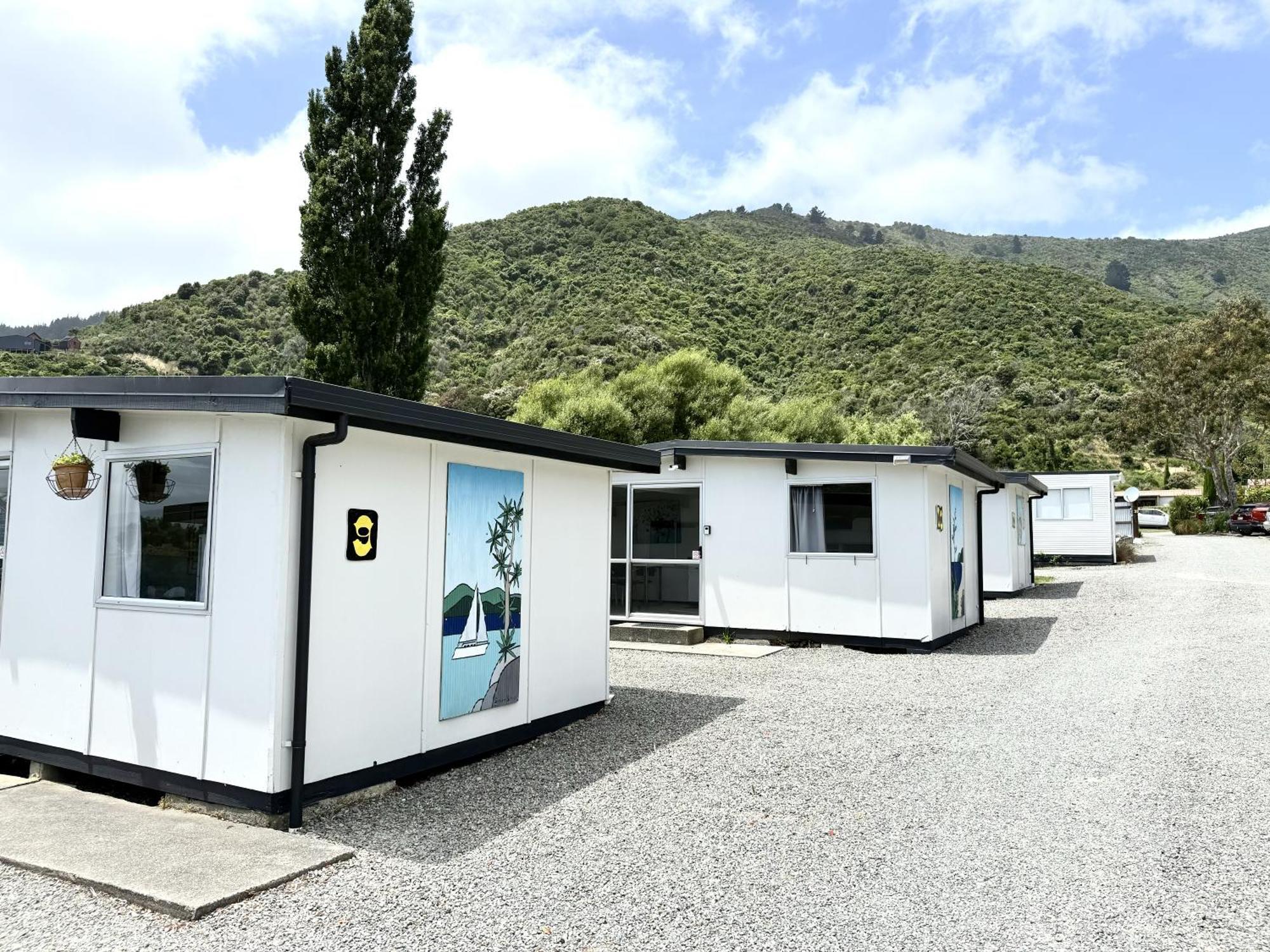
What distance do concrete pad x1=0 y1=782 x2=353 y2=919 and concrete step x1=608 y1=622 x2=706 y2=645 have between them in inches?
270

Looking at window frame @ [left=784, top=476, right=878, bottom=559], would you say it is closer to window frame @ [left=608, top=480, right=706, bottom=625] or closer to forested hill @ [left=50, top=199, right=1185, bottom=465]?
window frame @ [left=608, top=480, right=706, bottom=625]

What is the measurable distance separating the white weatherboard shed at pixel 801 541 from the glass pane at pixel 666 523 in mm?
17

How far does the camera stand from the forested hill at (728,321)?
127ft

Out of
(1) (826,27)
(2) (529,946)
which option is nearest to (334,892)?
(2) (529,946)

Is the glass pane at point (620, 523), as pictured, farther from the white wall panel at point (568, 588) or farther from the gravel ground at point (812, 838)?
the white wall panel at point (568, 588)

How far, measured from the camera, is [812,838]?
4.31 metres

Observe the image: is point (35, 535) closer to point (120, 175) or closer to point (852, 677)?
point (852, 677)

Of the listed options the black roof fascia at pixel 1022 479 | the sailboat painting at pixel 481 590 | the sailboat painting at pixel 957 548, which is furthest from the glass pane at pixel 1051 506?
the sailboat painting at pixel 481 590

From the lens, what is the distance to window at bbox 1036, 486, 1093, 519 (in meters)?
23.7

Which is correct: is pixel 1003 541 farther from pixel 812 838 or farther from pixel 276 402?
pixel 276 402

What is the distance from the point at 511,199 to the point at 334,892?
180 ft

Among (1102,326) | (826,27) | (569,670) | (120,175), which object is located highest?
(1102,326)

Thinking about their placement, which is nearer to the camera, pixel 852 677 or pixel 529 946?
pixel 529 946

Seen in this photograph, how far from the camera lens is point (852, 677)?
8.86 metres
